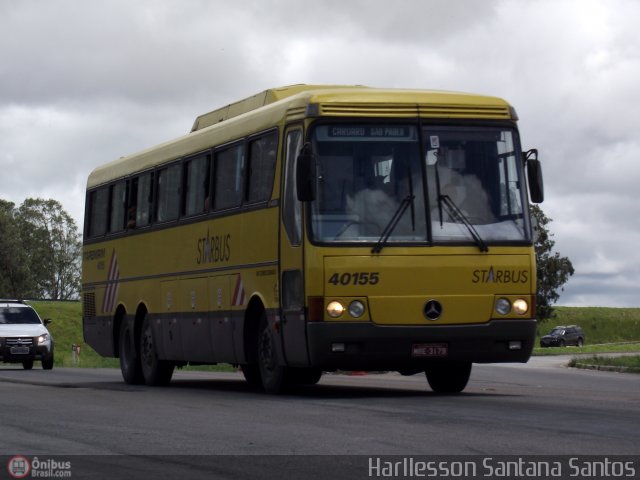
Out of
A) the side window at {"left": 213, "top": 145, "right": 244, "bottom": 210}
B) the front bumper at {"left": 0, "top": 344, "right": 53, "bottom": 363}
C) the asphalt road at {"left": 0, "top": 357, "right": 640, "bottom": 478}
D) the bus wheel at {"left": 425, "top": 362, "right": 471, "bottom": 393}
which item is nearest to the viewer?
the asphalt road at {"left": 0, "top": 357, "right": 640, "bottom": 478}

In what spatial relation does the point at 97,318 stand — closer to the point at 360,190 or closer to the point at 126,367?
the point at 126,367

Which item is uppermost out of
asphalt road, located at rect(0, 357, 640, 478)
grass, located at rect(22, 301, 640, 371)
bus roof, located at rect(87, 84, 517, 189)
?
grass, located at rect(22, 301, 640, 371)

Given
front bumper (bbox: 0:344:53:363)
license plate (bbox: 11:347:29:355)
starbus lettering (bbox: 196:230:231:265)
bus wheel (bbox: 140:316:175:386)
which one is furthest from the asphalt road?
license plate (bbox: 11:347:29:355)

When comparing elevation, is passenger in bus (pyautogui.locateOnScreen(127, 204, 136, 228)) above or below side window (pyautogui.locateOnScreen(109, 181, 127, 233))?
below

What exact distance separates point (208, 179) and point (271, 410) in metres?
6.41

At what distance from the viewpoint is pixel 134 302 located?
25656mm

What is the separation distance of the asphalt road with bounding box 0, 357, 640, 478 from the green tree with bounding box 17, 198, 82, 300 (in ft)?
426

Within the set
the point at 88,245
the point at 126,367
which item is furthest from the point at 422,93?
the point at 88,245

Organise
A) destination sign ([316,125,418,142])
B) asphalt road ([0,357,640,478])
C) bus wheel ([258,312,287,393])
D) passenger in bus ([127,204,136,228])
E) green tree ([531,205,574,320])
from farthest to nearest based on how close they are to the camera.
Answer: green tree ([531,205,574,320]) < passenger in bus ([127,204,136,228]) < bus wheel ([258,312,287,393]) < destination sign ([316,125,418,142]) < asphalt road ([0,357,640,478])

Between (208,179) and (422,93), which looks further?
(208,179)

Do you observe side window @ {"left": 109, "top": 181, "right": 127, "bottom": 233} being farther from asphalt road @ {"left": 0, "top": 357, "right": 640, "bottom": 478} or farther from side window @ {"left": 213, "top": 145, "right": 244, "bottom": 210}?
asphalt road @ {"left": 0, "top": 357, "right": 640, "bottom": 478}

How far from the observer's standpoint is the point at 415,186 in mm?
18547

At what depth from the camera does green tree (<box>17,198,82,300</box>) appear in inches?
5856

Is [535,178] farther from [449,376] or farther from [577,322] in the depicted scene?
[577,322]
